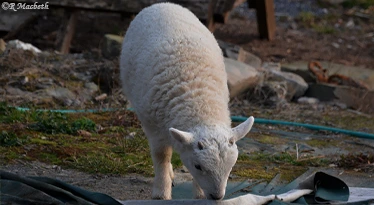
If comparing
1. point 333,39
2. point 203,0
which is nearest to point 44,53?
point 203,0

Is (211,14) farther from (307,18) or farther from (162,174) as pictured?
(307,18)

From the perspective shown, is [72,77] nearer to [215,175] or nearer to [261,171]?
[261,171]

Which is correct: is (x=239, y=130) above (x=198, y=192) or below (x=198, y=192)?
above

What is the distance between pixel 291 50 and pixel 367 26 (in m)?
4.23

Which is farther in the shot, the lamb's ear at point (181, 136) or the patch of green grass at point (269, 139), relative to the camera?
the patch of green grass at point (269, 139)

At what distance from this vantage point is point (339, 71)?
1218 cm

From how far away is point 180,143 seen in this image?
4734mm

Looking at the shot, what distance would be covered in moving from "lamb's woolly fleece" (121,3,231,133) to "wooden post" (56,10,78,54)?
520cm

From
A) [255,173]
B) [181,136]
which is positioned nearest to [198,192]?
[181,136]

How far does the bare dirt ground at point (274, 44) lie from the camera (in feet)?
19.2

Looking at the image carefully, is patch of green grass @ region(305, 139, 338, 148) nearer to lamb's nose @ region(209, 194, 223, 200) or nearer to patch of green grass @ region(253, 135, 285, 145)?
patch of green grass @ region(253, 135, 285, 145)

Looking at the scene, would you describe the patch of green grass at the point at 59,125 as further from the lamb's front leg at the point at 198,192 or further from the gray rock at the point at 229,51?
the gray rock at the point at 229,51

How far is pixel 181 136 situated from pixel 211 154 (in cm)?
24

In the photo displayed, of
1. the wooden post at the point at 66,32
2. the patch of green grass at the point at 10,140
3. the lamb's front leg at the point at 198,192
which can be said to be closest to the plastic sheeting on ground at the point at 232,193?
the lamb's front leg at the point at 198,192
